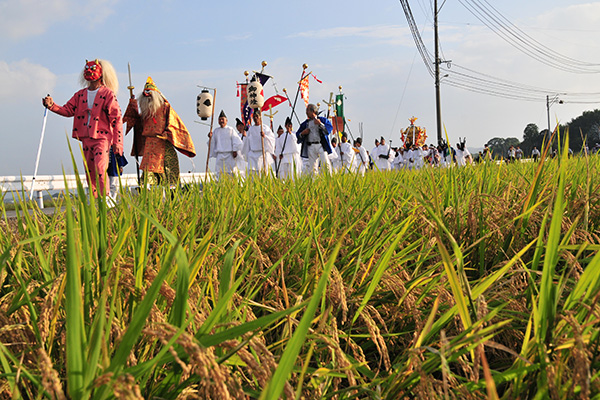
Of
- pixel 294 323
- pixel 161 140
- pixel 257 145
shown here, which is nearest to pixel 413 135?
pixel 257 145

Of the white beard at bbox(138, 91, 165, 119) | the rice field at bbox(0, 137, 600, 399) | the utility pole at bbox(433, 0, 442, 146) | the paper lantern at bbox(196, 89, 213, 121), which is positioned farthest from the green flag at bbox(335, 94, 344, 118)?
the rice field at bbox(0, 137, 600, 399)

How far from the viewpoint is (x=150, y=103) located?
6.21m

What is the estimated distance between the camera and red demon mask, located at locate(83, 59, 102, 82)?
526cm

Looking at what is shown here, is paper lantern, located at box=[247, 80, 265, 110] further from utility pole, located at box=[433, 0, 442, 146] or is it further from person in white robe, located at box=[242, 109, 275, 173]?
utility pole, located at box=[433, 0, 442, 146]

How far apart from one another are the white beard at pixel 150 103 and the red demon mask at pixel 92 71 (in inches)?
36.1

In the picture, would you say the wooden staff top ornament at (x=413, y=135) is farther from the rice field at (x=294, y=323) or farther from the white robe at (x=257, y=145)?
the rice field at (x=294, y=323)

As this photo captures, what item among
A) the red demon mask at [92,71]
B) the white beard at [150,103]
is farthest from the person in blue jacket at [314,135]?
the red demon mask at [92,71]

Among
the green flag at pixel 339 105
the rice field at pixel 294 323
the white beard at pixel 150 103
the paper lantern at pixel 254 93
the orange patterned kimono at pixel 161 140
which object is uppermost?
the green flag at pixel 339 105

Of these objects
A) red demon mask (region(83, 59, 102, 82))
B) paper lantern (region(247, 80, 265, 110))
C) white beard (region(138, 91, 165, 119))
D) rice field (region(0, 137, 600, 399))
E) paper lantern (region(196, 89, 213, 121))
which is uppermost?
paper lantern (region(247, 80, 265, 110))

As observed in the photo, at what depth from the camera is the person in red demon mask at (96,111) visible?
17.5 ft

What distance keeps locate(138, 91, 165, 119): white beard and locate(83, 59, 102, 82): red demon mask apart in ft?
3.01

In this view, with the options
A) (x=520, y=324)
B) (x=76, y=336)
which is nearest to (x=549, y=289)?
→ (x=520, y=324)

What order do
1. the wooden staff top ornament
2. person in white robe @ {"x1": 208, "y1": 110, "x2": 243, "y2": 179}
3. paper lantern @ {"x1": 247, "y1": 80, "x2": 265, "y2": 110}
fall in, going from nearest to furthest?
1. paper lantern @ {"x1": 247, "y1": 80, "x2": 265, "y2": 110}
2. person in white robe @ {"x1": 208, "y1": 110, "x2": 243, "y2": 179}
3. the wooden staff top ornament

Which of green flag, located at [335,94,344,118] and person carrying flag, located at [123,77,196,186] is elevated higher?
green flag, located at [335,94,344,118]
